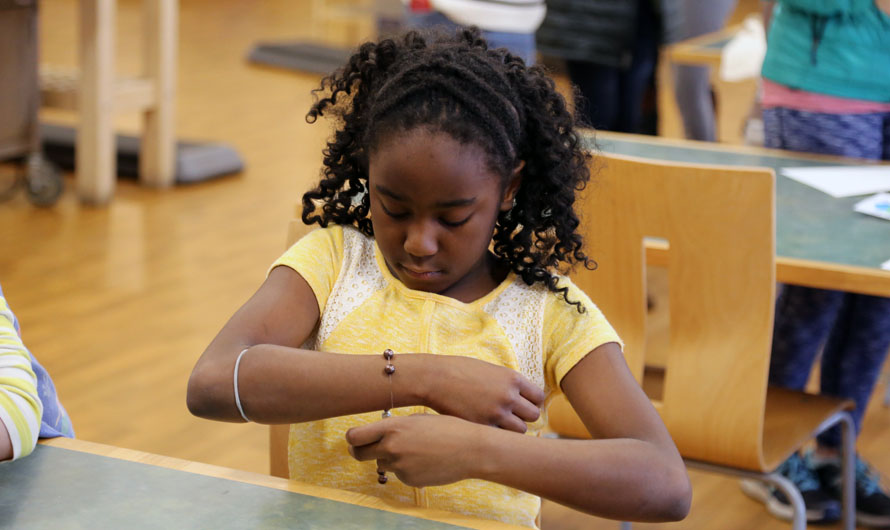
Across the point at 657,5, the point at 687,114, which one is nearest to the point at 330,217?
the point at 657,5

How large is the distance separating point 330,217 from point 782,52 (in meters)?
1.42

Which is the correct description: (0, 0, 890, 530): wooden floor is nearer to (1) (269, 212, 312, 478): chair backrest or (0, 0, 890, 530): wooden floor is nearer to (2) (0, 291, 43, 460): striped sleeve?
(1) (269, 212, 312, 478): chair backrest

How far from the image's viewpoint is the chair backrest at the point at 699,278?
1.56 meters

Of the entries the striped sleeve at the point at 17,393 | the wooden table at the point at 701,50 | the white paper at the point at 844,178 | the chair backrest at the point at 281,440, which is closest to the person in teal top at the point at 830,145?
the white paper at the point at 844,178

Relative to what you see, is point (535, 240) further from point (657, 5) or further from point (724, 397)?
point (657, 5)

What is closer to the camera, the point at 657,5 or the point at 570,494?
the point at 570,494

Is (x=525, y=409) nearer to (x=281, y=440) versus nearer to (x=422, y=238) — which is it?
(x=422, y=238)

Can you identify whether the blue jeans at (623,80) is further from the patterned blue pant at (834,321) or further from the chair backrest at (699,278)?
the chair backrest at (699,278)

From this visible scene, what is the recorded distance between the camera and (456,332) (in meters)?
1.18

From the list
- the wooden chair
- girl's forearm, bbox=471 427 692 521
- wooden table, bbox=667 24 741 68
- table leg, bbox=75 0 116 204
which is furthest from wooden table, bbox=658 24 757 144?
girl's forearm, bbox=471 427 692 521

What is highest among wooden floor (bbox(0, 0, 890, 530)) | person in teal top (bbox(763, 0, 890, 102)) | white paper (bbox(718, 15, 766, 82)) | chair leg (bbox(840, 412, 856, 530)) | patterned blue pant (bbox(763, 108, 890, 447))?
person in teal top (bbox(763, 0, 890, 102))

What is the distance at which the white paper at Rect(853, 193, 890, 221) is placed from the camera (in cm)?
195

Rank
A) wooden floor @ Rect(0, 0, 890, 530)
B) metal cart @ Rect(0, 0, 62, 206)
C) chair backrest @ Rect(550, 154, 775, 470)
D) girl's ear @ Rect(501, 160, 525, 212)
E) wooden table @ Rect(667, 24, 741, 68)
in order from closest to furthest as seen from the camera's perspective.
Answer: girl's ear @ Rect(501, 160, 525, 212) < chair backrest @ Rect(550, 154, 775, 470) < wooden floor @ Rect(0, 0, 890, 530) < wooden table @ Rect(667, 24, 741, 68) < metal cart @ Rect(0, 0, 62, 206)

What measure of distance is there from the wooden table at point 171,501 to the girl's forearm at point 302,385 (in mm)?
125
